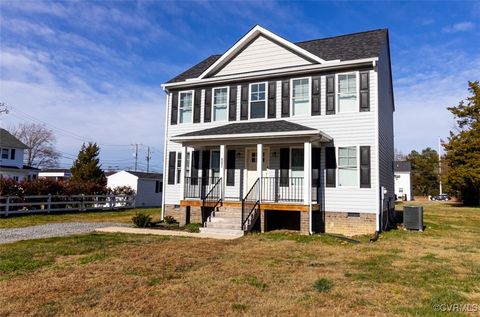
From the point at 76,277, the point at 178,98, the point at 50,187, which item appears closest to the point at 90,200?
the point at 50,187

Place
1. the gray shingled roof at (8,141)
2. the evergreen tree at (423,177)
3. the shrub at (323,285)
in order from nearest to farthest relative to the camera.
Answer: the shrub at (323,285) → the gray shingled roof at (8,141) → the evergreen tree at (423,177)

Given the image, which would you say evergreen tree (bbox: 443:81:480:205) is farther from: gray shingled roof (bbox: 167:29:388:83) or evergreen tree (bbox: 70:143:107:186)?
evergreen tree (bbox: 70:143:107:186)

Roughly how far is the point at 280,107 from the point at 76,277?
34.1 feet

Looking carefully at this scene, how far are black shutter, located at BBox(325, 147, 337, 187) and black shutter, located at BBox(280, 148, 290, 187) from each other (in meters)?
1.52

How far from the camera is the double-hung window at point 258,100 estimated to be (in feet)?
50.2

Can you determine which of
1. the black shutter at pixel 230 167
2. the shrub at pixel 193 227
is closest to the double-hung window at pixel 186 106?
the black shutter at pixel 230 167

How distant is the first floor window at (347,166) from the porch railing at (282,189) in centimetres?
149

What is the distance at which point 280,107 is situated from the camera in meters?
14.9

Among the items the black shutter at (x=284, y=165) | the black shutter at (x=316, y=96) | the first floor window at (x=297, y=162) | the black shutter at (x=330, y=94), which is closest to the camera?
the black shutter at (x=330, y=94)

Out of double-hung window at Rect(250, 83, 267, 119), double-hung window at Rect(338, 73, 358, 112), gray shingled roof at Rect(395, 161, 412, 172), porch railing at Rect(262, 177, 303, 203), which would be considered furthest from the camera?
gray shingled roof at Rect(395, 161, 412, 172)

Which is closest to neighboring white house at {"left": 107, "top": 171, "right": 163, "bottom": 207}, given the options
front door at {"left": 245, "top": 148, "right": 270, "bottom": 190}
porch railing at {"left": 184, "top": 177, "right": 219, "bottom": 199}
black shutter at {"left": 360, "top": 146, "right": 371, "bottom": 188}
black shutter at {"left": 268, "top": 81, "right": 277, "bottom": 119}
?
porch railing at {"left": 184, "top": 177, "right": 219, "bottom": 199}

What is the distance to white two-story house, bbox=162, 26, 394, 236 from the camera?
1308cm

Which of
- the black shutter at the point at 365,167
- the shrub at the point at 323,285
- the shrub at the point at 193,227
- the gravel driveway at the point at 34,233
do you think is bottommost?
the gravel driveway at the point at 34,233

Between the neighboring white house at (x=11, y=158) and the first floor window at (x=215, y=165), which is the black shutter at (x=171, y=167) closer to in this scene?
the first floor window at (x=215, y=165)
